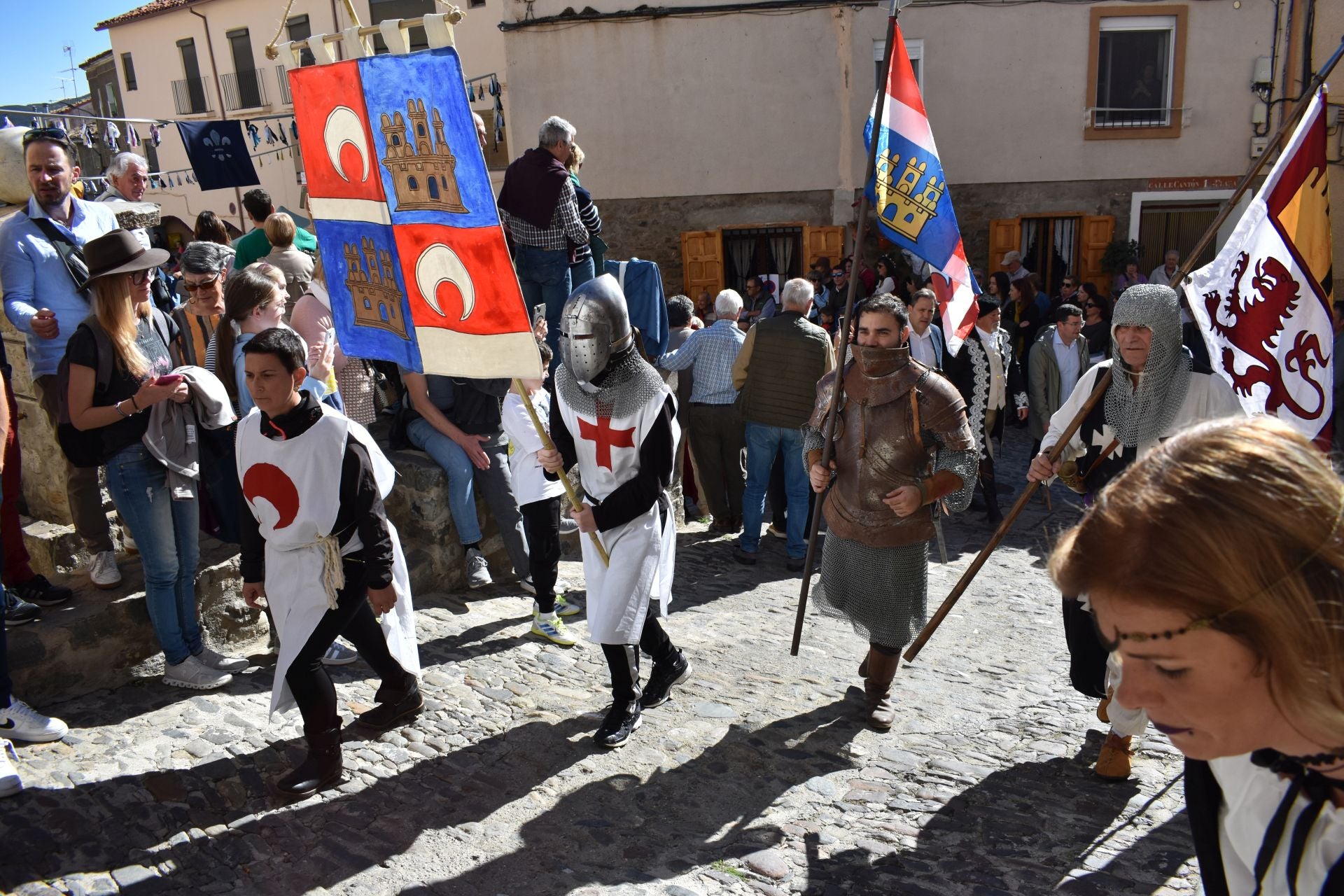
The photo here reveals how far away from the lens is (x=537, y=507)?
554 cm

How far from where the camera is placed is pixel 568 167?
271 inches

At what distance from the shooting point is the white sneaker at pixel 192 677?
464 centimetres

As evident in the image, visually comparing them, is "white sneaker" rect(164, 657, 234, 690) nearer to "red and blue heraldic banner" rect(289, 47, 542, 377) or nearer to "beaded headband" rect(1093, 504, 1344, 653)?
"red and blue heraldic banner" rect(289, 47, 542, 377)

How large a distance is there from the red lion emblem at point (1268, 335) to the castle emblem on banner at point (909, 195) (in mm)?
1656

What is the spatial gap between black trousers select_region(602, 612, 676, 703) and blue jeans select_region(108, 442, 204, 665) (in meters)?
1.97

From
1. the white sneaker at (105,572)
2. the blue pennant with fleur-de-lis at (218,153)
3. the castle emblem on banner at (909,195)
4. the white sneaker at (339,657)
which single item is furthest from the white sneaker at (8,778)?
the blue pennant with fleur-de-lis at (218,153)

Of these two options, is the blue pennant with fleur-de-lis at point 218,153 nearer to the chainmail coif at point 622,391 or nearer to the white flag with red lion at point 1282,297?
the chainmail coif at point 622,391

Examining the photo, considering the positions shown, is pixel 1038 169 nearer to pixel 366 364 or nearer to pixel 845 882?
pixel 366 364

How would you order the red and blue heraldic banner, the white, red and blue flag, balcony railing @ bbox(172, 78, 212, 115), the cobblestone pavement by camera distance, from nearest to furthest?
the cobblestone pavement < the red and blue heraldic banner < the white, red and blue flag < balcony railing @ bbox(172, 78, 212, 115)

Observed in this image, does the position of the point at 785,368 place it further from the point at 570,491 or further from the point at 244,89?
the point at 244,89

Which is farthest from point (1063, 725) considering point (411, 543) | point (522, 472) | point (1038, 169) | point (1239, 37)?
point (1239, 37)

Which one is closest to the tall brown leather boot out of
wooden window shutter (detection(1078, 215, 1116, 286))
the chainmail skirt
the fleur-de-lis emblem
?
the chainmail skirt

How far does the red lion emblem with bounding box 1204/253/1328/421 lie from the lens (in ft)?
13.0

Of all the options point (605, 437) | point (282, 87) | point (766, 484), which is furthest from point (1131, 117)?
point (282, 87)
